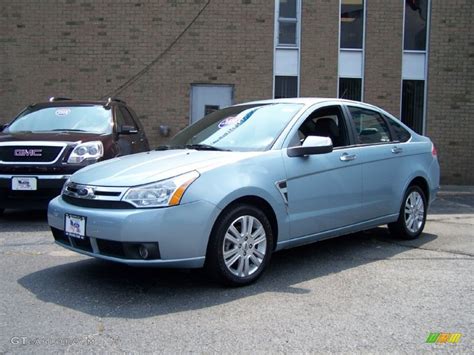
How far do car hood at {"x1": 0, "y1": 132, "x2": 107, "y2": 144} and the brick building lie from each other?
17.0 ft

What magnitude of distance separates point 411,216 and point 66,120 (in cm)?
501

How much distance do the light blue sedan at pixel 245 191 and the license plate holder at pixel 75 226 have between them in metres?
0.01

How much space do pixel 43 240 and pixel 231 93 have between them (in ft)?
23.5

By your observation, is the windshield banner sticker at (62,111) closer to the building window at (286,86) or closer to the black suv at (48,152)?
the black suv at (48,152)

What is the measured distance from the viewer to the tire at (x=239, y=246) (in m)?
4.30

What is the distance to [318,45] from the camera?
12492 mm

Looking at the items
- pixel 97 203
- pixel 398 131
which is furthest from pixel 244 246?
pixel 398 131

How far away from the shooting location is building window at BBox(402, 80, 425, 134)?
42.2 ft

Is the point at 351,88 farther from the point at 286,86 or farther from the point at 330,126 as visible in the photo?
the point at 330,126

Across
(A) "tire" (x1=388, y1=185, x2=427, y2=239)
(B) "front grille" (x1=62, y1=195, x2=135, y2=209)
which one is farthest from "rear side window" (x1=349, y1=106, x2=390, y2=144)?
(B) "front grille" (x1=62, y1=195, x2=135, y2=209)

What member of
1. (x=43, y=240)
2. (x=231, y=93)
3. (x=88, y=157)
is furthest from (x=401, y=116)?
(x=43, y=240)

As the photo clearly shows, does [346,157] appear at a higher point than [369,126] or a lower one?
lower

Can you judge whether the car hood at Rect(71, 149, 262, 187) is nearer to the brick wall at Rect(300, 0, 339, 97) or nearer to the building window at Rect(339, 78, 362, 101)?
the brick wall at Rect(300, 0, 339, 97)

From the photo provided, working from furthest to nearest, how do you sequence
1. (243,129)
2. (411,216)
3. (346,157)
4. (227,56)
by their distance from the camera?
(227,56) < (411,216) < (346,157) < (243,129)
